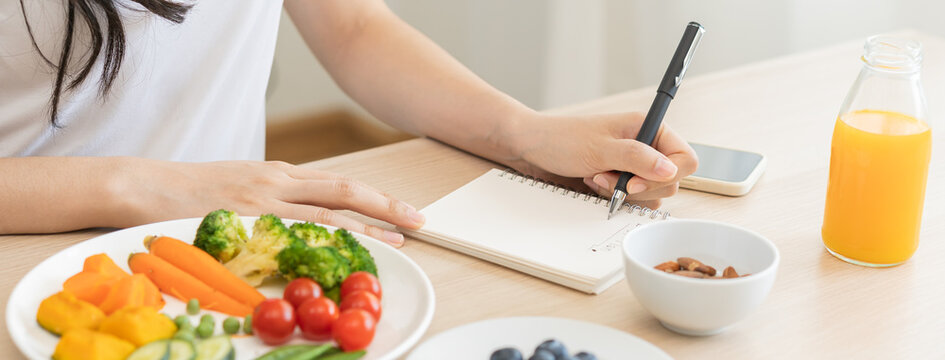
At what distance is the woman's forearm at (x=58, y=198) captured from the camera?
0.96 meters

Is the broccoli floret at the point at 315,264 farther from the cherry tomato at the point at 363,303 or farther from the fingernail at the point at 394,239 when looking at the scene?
the fingernail at the point at 394,239

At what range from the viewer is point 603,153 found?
1.08 metres

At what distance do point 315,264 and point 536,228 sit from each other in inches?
11.5

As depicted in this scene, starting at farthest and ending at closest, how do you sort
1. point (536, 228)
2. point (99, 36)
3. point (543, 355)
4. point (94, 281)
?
point (99, 36)
point (536, 228)
point (94, 281)
point (543, 355)

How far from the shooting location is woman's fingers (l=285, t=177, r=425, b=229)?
983mm

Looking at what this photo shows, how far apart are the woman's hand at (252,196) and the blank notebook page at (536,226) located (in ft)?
0.18

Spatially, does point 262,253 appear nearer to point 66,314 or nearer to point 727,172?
point 66,314

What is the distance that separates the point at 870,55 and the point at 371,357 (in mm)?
560

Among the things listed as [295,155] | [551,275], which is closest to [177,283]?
[551,275]

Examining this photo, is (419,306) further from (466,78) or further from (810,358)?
(466,78)

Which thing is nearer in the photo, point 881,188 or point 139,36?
point 881,188

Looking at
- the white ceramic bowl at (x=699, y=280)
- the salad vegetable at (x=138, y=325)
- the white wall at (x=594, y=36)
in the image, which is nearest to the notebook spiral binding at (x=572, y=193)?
the white ceramic bowl at (x=699, y=280)

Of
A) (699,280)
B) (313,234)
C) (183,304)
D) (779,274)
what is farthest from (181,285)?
(779,274)

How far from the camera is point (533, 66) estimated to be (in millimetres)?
3062
